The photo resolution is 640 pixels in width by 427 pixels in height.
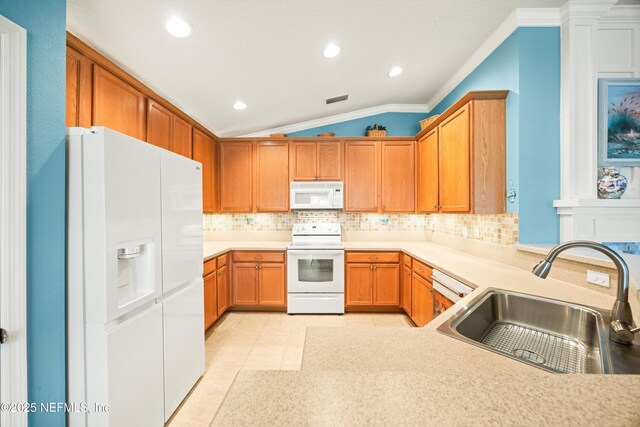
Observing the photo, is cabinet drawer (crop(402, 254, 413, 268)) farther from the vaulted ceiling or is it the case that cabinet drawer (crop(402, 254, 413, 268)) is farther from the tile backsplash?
the vaulted ceiling

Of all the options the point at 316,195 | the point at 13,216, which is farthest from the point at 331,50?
the point at 13,216

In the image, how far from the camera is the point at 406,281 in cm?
307

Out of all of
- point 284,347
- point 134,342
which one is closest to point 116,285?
point 134,342

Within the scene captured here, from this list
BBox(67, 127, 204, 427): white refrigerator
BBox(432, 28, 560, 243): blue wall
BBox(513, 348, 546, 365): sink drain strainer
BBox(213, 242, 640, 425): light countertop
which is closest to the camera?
BBox(213, 242, 640, 425): light countertop

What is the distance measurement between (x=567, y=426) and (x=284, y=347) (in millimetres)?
2427

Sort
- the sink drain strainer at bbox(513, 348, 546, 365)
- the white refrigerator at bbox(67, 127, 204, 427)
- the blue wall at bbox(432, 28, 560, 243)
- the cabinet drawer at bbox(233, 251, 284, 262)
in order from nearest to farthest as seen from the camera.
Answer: the sink drain strainer at bbox(513, 348, 546, 365) < the white refrigerator at bbox(67, 127, 204, 427) < the blue wall at bbox(432, 28, 560, 243) < the cabinet drawer at bbox(233, 251, 284, 262)

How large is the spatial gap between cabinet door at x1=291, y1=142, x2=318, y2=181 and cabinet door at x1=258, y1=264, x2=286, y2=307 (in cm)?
127

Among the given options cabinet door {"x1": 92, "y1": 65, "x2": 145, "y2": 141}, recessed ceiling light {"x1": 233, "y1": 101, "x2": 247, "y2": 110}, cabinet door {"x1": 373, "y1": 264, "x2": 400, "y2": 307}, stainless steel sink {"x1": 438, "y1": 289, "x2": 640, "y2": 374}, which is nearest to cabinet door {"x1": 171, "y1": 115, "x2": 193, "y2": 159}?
cabinet door {"x1": 92, "y1": 65, "x2": 145, "y2": 141}

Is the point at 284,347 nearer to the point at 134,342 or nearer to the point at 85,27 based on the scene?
the point at 134,342

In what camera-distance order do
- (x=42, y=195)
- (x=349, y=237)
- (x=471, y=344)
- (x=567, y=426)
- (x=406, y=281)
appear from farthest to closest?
(x=349, y=237) → (x=406, y=281) → (x=42, y=195) → (x=471, y=344) → (x=567, y=426)

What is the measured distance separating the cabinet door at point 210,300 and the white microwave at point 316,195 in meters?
1.37

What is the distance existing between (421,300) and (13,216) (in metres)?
2.89

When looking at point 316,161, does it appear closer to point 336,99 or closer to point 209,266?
point 336,99

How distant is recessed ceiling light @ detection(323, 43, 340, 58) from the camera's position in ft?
6.97
